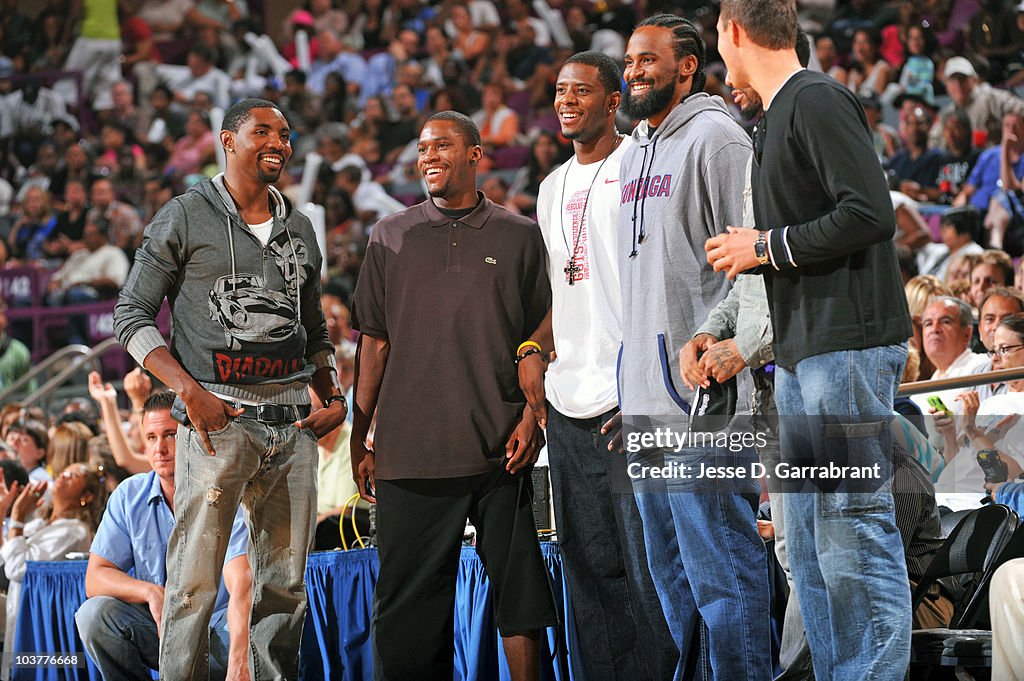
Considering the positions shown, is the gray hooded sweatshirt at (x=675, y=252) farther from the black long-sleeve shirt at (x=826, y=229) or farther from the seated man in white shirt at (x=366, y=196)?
the seated man in white shirt at (x=366, y=196)

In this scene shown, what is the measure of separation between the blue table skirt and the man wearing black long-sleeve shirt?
64.4 inches

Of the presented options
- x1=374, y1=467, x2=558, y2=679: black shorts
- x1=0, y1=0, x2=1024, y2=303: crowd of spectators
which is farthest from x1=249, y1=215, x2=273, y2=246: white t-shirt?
x1=0, y1=0, x2=1024, y2=303: crowd of spectators

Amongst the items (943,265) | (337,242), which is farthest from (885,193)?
(337,242)

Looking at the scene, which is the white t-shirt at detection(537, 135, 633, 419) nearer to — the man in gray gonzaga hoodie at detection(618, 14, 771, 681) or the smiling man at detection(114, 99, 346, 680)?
the man in gray gonzaga hoodie at detection(618, 14, 771, 681)

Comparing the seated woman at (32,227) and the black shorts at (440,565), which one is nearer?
the black shorts at (440,565)

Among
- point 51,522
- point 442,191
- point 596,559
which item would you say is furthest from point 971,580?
point 51,522

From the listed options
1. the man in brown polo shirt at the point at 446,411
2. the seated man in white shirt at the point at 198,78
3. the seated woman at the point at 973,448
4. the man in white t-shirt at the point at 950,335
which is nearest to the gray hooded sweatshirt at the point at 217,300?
the man in brown polo shirt at the point at 446,411

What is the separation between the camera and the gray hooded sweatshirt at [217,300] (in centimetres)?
343

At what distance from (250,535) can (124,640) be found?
1.01 meters

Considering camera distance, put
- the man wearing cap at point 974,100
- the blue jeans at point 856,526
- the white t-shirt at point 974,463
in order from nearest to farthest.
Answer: the blue jeans at point 856,526 < the white t-shirt at point 974,463 < the man wearing cap at point 974,100

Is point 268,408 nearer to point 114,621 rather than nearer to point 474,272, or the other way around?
point 474,272

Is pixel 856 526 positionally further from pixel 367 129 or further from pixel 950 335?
pixel 367 129

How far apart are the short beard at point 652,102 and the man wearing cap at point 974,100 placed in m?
5.39

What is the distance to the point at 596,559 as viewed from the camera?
338 cm
